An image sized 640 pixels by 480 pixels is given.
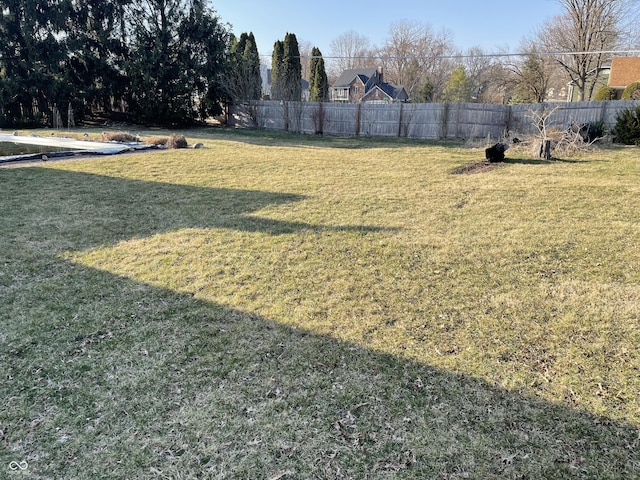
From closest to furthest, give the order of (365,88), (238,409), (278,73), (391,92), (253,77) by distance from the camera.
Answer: (238,409)
(278,73)
(253,77)
(391,92)
(365,88)

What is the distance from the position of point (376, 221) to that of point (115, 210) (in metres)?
3.13

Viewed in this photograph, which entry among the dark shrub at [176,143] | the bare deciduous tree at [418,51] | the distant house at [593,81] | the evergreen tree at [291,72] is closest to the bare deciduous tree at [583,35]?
the distant house at [593,81]

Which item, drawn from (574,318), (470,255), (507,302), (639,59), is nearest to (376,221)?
(470,255)

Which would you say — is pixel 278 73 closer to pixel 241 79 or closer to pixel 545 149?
pixel 241 79

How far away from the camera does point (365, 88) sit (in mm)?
38688

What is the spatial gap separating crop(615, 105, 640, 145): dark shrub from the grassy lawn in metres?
7.44

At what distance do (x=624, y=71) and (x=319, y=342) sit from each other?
2662cm

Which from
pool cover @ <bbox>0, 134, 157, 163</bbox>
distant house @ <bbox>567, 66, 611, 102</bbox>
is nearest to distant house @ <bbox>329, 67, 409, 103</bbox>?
distant house @ <bbox>567, 66, 611, 102</bbox>

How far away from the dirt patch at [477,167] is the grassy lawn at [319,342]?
272cm

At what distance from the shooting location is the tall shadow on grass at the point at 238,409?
4.90 ft

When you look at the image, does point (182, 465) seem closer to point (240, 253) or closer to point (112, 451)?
→ point (112, 451)

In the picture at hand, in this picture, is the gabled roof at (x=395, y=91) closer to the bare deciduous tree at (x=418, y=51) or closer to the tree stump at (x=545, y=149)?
the bare deciduous tree at (x=418, y=51)

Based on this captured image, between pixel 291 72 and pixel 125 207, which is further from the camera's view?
pixel 291 72

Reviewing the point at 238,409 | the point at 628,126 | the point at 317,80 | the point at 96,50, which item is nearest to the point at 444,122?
the point at 628,126
